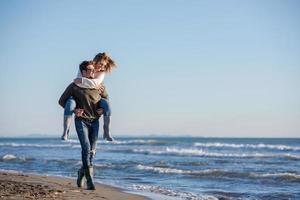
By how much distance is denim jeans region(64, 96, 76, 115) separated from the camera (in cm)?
647

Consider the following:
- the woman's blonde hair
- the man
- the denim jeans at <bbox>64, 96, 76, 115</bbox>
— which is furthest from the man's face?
the denim jeans at <bbox>64, 96, 76, 115</bbox>

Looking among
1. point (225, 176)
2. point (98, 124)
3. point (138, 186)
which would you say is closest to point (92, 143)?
point (98, 124)

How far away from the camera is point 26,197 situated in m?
6.24

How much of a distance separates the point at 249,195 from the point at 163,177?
3490 mm

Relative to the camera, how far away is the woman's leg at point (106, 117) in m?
6.53

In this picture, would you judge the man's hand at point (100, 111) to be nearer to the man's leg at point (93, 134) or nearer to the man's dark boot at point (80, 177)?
the man's leg at point (93, 134)

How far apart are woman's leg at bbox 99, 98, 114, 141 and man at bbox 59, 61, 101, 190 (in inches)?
3.6

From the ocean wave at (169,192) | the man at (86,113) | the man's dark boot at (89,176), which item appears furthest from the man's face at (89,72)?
the ocean wave at (169,192)

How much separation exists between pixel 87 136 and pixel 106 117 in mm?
520

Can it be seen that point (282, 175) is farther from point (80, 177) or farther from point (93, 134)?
point (93, 134)

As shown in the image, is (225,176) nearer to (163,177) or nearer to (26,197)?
(163,177)

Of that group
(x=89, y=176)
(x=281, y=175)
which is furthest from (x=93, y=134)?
(x=281, y=175)

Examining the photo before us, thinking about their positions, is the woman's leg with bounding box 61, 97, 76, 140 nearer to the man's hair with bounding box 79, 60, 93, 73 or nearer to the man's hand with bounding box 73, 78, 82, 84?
the man's hand with bounding box 73, 78, 82, 84

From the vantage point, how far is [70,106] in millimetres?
6531
